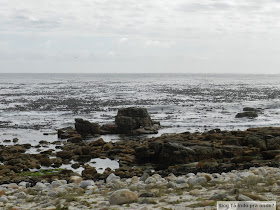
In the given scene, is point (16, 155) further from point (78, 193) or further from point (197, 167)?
point (78, 193)

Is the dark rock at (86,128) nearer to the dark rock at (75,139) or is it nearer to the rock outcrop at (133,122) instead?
the rock outcrop at (133,122)

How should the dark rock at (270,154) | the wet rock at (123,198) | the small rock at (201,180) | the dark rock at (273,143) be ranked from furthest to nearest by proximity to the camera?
the dark rock at (273,143) < the dark rock at (270,154) < the small rock at (201,180) < the wet rock at (123,198)

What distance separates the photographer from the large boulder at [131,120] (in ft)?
115

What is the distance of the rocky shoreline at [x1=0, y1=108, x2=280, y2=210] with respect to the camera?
9516mm

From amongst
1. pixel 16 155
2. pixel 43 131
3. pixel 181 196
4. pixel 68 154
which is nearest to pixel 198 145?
pixel 68 154

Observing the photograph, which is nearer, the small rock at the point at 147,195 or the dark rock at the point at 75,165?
the small rock at the point at 147,195

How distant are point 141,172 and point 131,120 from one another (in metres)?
18.0

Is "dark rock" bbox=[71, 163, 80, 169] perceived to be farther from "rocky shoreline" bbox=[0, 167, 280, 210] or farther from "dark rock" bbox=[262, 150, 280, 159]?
"dark rock" bbox=[262, 150, 280, 159]

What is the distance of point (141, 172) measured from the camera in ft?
58.8

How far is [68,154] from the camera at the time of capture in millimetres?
23188

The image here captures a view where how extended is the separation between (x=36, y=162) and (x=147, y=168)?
6357mm

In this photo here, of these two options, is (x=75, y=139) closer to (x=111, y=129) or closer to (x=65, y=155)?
(x=111, y=129)

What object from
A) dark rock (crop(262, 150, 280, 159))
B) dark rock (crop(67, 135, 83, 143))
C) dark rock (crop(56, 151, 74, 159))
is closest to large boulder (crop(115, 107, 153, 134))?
dark rock (crop(67, 135, 83, 143))

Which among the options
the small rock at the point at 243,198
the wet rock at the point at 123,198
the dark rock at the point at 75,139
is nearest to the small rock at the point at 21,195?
the wet rock at the point at 123,198
